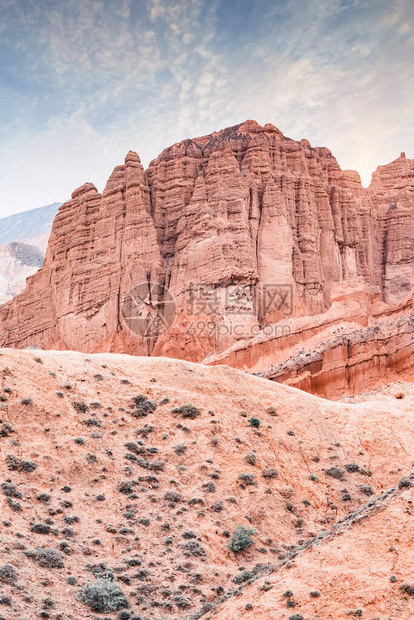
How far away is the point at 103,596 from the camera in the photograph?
16953 mm

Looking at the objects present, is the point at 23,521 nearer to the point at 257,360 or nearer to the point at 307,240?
the point at 257,360

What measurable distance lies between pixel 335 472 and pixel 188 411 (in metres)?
7.42

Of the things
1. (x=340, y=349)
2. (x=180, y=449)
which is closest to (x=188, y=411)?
(x=180, y=449)

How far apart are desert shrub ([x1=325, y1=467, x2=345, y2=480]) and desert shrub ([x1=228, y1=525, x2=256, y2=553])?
6.21 m

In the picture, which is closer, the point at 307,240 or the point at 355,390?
the point at 355,390

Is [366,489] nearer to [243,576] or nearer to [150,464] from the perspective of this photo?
[243,576]

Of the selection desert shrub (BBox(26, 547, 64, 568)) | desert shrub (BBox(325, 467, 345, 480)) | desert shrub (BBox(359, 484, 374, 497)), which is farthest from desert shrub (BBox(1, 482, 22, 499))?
desert shrub (BBox(359, 484, 374, 497))

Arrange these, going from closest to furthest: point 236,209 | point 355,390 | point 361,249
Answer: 1. point 355,390
2. point 236,209
3. point 361,249

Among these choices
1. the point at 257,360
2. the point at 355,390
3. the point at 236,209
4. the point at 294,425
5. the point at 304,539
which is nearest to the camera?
the point at 304,539

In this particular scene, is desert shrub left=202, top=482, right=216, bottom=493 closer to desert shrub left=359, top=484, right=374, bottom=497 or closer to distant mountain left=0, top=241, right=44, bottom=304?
desert shrub left=359, top=484, right=374, bottom=497

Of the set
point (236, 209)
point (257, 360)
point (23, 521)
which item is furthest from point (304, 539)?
point (236, 209)

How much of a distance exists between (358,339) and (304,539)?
2776 cm

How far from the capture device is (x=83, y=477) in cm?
A: 2305

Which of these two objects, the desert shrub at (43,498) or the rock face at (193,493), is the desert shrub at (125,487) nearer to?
the rock face at (193,493)
